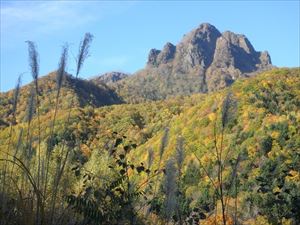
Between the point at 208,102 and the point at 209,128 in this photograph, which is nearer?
the point at 209,128

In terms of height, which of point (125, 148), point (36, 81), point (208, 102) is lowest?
point (125, 148)

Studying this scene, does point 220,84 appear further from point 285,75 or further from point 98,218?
point 98,218

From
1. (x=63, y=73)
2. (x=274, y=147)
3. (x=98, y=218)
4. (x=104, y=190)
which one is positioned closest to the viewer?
(x=63, y=73)

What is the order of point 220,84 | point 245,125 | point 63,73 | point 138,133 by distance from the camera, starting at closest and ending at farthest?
1. point 63,73
2. point 245,125
3. point 138,133
4. point 220,84

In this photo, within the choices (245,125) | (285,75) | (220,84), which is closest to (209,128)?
(245,125)

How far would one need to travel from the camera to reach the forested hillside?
11.1 feet

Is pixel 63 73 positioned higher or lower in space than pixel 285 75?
lower

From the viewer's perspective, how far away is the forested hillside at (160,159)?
339 centimetres

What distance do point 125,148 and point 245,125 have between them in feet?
179

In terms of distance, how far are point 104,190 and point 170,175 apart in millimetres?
1318

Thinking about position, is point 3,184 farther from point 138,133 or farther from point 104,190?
point 138,133

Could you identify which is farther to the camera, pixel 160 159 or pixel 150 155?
pixel 150 155

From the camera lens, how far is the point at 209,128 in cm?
6150

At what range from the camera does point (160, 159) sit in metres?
3.75
